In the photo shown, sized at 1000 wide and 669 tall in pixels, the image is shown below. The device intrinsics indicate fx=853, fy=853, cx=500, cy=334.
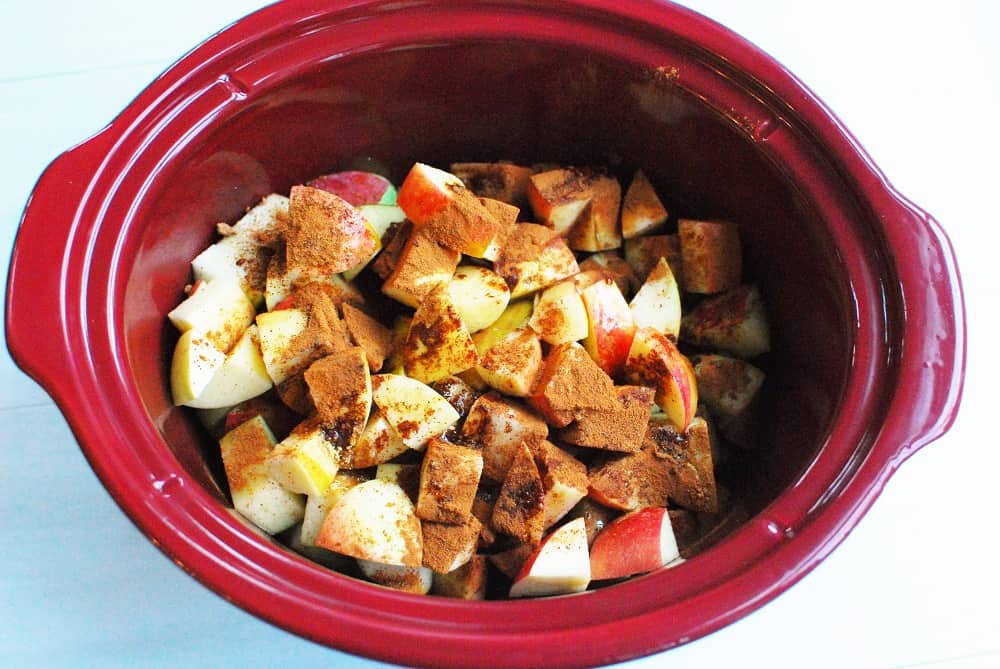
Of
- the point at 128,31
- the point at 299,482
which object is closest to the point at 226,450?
the point at 299,482

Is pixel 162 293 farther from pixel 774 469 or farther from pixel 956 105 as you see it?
Answer: pixel 956 105

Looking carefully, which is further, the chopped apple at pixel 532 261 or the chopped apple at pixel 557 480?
the chopped apple at pixel 532 261

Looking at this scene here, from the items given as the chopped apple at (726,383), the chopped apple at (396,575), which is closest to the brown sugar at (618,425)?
the chopped apple at (726,383)

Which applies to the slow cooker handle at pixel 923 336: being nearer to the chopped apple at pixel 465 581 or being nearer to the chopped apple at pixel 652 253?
the chopped apple at pixel 652 253

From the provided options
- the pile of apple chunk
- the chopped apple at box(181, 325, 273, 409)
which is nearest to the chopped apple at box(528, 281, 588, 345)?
the pile of apple chunk

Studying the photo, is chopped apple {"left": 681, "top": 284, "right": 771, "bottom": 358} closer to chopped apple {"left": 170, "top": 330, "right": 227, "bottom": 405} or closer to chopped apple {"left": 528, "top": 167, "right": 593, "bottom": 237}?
chopped apple {"left": 528, "top": 167, "right": 593, "bottom": 237}

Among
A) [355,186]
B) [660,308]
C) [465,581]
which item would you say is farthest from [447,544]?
[355,186]

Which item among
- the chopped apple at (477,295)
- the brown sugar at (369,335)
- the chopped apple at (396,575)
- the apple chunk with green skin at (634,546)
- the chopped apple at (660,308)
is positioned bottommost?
the chopped apple at (396,575)

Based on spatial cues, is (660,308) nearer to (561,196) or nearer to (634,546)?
(561,196)
